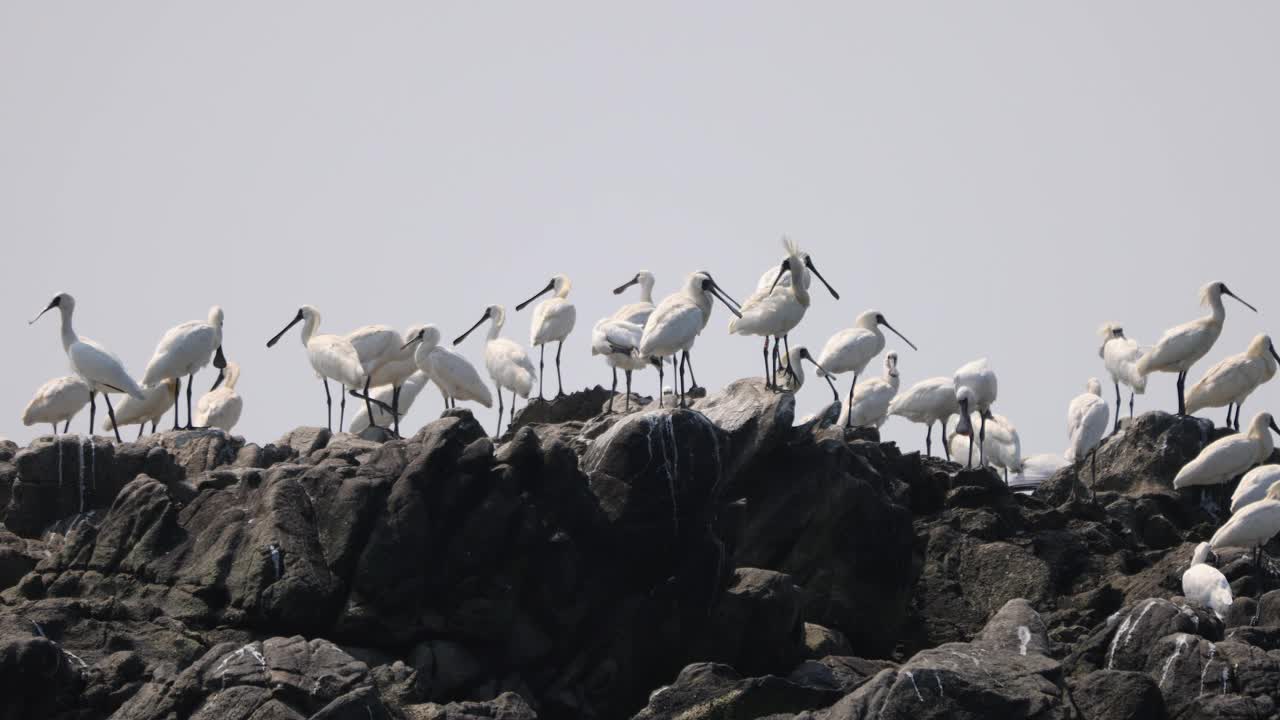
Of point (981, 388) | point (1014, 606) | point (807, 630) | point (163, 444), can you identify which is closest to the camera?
point (1014, 606)

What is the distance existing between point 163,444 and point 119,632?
23.2 ft

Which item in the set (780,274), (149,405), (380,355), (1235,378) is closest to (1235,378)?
(1235,378)

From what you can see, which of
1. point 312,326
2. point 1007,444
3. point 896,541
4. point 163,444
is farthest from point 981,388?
point 163,444

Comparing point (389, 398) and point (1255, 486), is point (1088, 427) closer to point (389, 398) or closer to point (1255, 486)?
point (1255, 486)

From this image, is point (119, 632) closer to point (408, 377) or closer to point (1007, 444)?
point (408, 377)

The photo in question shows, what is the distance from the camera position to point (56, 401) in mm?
33906

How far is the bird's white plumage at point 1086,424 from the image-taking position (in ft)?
113

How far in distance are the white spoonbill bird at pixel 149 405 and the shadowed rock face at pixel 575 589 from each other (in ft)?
20.6

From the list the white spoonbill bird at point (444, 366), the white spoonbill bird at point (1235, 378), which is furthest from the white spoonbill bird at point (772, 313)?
the white spoonbill bird at point (1235, 378)

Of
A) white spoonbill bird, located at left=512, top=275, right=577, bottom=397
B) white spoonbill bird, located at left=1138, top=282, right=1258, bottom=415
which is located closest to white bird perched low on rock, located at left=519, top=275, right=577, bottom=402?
white spoonbill bird, located at left=512, top=275, right=577, bottom=397

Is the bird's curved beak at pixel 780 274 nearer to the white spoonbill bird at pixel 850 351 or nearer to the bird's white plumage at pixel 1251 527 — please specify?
the white spoonbill bird at pixel 850 351

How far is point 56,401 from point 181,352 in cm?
305

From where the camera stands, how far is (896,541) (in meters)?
27.4

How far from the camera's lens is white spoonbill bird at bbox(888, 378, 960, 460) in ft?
122
